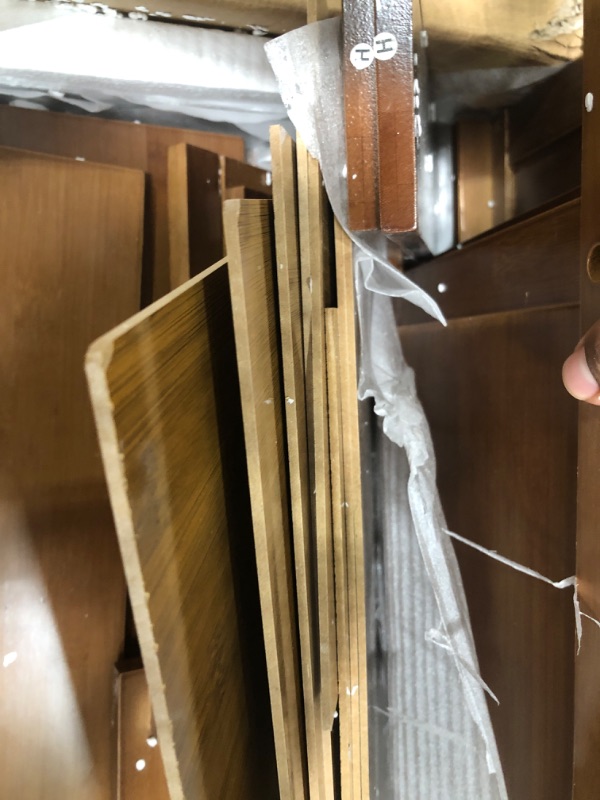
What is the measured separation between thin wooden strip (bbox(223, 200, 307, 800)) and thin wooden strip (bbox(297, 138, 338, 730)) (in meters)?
0.03

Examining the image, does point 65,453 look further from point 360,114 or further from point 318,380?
point 360,114

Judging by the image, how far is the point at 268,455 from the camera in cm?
49

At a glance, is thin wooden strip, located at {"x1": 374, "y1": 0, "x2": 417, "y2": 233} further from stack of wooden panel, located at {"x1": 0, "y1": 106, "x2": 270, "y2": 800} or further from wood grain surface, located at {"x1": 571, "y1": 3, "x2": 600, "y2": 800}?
stack of wooden panel, located at {"x1": 0, "y1": 106, "x2": 270, "y2": 800}

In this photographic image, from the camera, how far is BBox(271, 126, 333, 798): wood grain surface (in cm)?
51

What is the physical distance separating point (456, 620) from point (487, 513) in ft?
0.53

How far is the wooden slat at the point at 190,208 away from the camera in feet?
2.85

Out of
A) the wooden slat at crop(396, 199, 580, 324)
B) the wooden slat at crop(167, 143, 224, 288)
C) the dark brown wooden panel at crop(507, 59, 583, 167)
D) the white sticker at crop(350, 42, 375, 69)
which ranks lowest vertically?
the wooden slat at crop(396, 199, 580, 324)

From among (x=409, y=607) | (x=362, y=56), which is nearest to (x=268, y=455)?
(x=362, y=56)

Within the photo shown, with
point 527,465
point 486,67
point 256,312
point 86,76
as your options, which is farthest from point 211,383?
point 486,67

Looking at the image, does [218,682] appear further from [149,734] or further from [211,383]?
[149,734]

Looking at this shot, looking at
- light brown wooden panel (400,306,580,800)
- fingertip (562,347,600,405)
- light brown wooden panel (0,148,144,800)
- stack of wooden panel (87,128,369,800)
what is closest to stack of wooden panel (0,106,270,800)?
light brown wooden panel (0,148,144,800)

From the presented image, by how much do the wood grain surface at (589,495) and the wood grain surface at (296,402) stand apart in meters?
0.27

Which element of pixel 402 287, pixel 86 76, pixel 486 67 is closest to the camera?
pixel 402 287

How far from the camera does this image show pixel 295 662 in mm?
562
